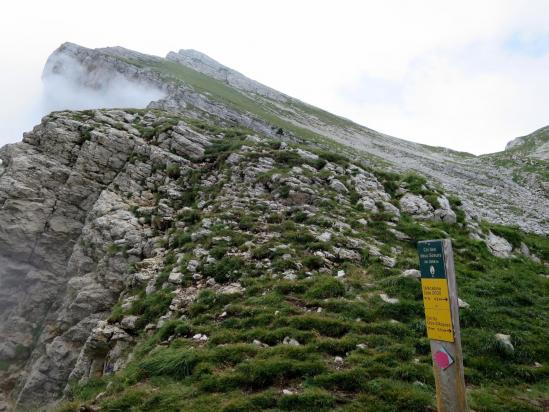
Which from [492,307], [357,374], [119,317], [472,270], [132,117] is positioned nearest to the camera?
[357,374]

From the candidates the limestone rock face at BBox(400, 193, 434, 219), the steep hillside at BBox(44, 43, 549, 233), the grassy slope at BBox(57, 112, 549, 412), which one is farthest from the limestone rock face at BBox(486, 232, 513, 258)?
the limestone rock face at BBox(400, 193, 434, 219)

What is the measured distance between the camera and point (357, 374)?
8812mm

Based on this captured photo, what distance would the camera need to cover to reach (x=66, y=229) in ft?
79.6

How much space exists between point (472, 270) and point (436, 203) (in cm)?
703

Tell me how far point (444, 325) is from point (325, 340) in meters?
4.36

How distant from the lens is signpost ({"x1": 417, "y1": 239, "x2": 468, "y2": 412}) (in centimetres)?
645

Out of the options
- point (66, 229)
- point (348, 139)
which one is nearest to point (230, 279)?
point (66, 229)

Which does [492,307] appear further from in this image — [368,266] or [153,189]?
[153,189]

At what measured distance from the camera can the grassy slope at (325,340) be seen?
838cm

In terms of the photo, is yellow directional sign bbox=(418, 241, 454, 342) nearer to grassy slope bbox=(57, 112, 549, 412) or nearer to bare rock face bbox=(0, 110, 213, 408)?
grassy slope bbox=(57, 112, 549, 412)

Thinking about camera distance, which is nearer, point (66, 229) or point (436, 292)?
point (436, 292)

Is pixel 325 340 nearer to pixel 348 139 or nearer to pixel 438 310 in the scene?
pixel 438 310

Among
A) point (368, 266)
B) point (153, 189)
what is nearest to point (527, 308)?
point (368, 266)

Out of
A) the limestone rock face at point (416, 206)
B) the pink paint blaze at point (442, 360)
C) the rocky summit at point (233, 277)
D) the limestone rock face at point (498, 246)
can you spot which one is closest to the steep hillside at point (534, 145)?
the rocky summit at point (233, 277)
